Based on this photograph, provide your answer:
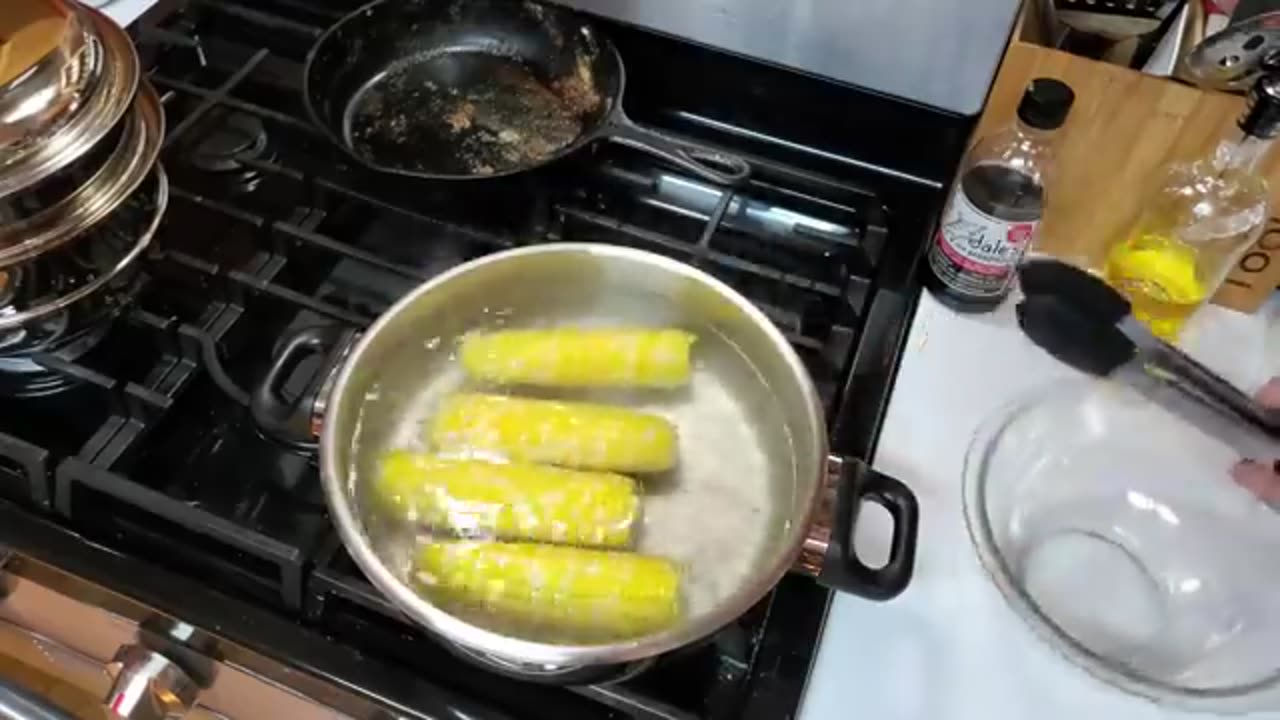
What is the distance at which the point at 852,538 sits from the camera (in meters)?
0.53

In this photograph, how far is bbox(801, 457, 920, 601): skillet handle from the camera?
515mm

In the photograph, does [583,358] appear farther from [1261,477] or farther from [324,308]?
[1261,477]

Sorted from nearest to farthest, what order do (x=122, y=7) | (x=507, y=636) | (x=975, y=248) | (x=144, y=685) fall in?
(x=507, y=636)
(x=144, y=685)
(x=975, y=248)
(x=122, y=7)

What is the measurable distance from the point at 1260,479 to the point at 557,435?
0.38m

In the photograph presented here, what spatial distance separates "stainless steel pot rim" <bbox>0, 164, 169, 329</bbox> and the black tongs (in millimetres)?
505

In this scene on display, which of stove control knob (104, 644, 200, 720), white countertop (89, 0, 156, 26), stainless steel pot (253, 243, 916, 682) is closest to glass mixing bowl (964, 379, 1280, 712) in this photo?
stainless steel pot (253, 243, 916, 682)

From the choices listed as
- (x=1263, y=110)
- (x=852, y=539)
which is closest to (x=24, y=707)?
(x=852, y=539)

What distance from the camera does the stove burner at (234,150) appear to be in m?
0.73

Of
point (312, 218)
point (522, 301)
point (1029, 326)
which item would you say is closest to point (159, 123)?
point (312, 218)

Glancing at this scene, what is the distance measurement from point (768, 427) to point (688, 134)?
9.8 inches

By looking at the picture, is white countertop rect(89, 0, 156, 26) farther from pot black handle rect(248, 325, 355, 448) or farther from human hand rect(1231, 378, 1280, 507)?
human hand rect(1231, 378, 1280, 507)

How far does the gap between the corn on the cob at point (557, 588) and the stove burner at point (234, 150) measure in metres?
0.31

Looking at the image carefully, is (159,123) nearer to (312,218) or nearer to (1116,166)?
(312,218)

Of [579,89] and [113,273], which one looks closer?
[113,273]
